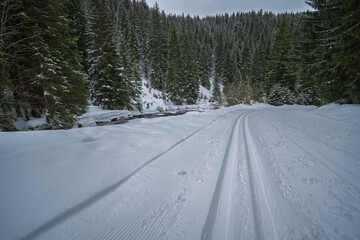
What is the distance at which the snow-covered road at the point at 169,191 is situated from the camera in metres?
1.26

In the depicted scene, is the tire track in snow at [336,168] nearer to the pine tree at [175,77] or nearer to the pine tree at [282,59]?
the pine tree at [175,77]

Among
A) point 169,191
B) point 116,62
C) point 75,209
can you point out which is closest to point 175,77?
point 116,62

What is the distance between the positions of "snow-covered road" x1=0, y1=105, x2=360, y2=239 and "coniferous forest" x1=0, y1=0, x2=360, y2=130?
426 cm

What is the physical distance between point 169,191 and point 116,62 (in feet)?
53.7

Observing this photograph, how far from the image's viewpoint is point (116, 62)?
14.4 m

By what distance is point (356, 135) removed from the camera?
11.8ft

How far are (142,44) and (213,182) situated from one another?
3654 cm

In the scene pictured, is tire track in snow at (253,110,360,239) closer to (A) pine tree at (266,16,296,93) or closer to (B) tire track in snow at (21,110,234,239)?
(B) tire track in snow at (21,110,234,239)

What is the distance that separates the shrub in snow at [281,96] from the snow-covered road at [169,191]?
21.4 meters

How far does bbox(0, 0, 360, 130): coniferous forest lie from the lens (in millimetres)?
5477

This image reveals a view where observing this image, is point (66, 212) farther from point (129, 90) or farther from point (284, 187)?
point (129, 90)

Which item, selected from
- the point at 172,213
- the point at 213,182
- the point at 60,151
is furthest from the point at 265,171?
the point at 60,151

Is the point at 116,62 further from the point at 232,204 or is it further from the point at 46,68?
the point at 232,204

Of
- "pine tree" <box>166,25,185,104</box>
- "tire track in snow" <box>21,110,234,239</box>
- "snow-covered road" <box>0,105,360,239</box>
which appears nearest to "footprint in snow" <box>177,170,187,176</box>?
"snow-covered road" <box>0,105,360,239</box>
